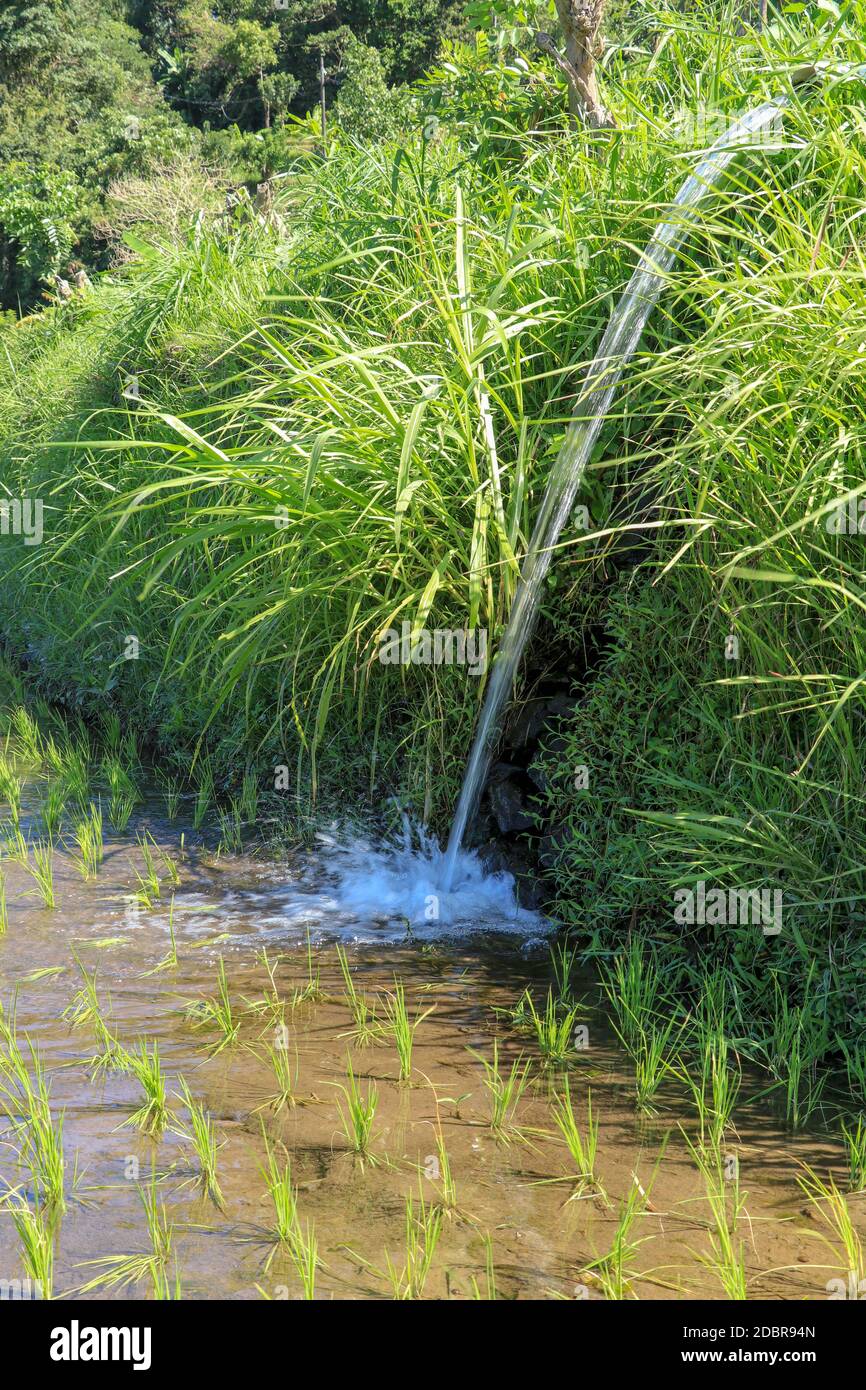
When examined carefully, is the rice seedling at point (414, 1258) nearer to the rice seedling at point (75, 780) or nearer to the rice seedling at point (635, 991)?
the rice seedling at point (635, 991)

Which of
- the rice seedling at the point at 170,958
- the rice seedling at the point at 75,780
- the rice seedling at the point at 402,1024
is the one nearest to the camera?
the rice seedling at the point at 402,1024

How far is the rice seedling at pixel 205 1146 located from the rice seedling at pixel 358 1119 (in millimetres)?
309

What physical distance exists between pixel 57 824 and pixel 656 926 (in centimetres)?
272

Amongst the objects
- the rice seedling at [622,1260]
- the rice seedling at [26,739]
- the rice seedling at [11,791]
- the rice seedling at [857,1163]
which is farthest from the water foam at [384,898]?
the rice seedling at [26,739]

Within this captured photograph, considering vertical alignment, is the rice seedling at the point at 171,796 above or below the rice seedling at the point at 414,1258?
above

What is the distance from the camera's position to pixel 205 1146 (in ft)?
9.00

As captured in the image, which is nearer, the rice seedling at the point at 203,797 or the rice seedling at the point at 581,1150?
the rice seedling at the point at 581,1150

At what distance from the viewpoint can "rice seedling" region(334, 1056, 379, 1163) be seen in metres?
2.83

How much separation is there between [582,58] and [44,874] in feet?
14.0

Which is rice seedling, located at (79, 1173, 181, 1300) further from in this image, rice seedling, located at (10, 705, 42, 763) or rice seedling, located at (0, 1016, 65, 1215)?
rice seedling, located at (10, 705, 42, 763)

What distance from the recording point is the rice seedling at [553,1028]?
3.24m

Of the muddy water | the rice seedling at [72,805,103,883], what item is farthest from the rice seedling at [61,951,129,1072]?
the rice seedling at [72,805,103,883]

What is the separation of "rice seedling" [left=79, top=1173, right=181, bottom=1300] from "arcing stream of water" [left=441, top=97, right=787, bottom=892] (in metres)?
2.03

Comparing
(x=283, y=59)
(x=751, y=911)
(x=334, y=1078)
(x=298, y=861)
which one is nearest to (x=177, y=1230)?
(x=334, y=1078)
